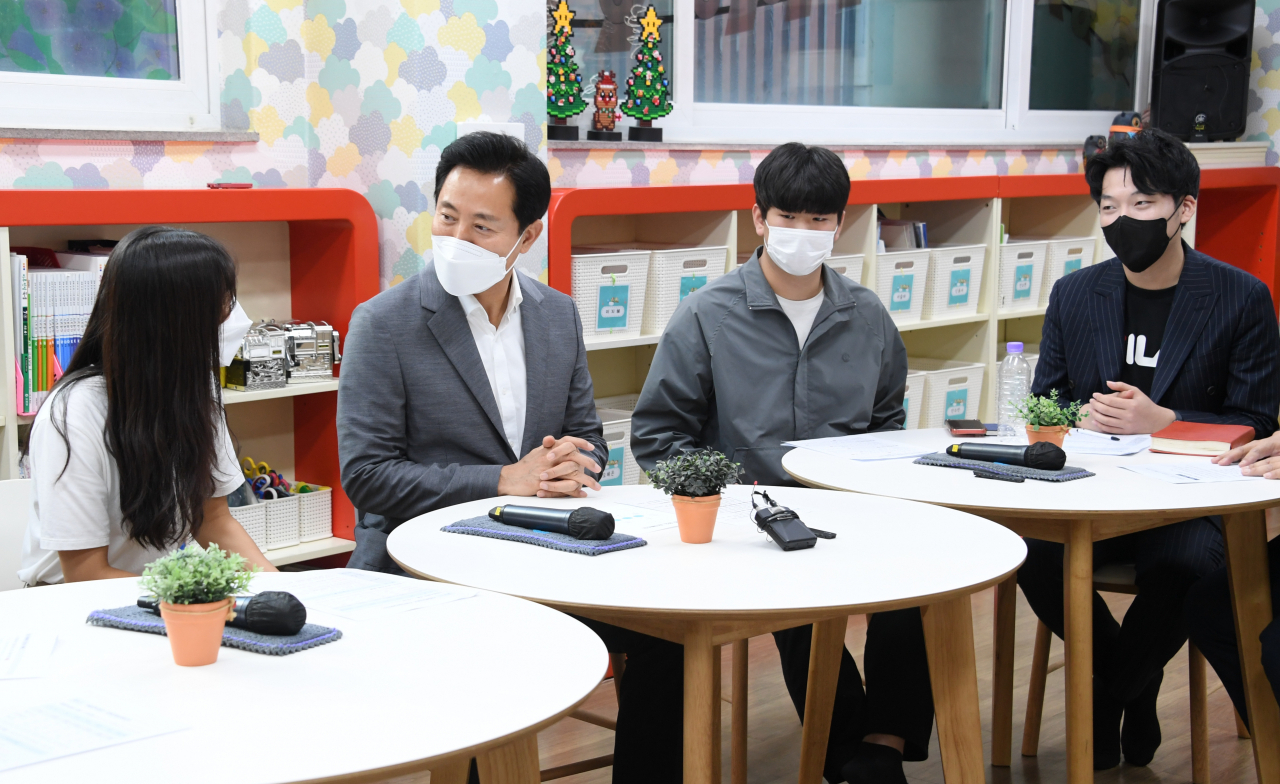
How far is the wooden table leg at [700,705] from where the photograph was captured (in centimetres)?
151

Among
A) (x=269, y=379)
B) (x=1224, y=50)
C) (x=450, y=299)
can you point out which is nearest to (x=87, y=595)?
(x=450, y=299)

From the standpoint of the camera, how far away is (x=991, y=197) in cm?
430

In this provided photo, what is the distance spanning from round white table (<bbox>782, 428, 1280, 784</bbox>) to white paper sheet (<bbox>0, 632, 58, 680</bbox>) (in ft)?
4.27

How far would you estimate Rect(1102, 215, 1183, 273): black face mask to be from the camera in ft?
8.95

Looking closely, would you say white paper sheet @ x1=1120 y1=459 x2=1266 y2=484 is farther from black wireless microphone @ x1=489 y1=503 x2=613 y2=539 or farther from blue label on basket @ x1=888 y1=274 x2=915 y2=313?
blue label on basket @ x1=888 y1=274 x2=915 y2=313

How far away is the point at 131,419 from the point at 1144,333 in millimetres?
2127

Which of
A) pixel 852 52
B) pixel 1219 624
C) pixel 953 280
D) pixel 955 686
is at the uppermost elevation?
pixel 852 52

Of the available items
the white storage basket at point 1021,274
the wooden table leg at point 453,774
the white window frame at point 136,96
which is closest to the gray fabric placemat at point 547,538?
the wooden table leg at point 453,774

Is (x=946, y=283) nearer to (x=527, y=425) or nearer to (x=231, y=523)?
(x=527, y=425)

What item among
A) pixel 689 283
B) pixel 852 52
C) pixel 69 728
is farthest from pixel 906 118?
pixel 69 728

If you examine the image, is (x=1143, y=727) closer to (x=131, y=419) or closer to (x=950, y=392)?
(x=950, y=392)

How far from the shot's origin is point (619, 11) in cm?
384

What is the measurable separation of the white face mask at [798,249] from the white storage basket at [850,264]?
3.86ft

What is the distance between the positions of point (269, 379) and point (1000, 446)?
1.70m
